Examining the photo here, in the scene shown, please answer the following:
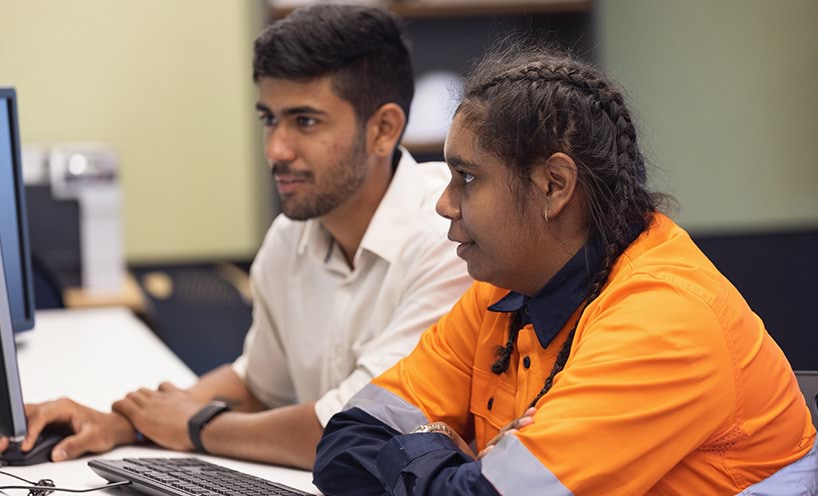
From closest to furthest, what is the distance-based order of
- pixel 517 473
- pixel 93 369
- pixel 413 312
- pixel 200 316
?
pixel 517 473, pixel 413 312, pixel 93 369, pixel 200 316

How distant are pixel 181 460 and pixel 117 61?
271 cm

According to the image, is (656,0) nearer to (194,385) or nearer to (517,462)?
(194,385)

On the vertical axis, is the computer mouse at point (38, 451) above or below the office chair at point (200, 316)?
above

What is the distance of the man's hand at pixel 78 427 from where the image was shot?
5.55 ft

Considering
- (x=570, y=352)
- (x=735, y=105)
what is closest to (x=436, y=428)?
(x=570, y=352)

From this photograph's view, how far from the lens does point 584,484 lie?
112 cm

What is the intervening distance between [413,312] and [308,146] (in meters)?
0.37

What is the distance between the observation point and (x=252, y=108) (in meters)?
4.16

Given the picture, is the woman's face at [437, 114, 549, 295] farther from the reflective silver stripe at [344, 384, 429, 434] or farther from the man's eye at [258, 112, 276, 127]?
the man's eye at [258, 112, 276, 127]

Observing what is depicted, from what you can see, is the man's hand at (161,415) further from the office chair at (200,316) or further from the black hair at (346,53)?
the office chair at (200,316)

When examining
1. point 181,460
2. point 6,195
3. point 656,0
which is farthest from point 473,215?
point 656,0

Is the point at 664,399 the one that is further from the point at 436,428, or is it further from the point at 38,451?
the point at 38,451

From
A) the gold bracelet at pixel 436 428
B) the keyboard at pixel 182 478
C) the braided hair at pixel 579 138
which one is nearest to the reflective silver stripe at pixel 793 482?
the braided hair at pixel 579 138

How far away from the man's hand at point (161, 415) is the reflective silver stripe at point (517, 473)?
769 mm
